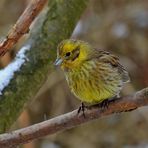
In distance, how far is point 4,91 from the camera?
2.80m

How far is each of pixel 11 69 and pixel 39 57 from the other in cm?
19

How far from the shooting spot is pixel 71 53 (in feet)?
8.22

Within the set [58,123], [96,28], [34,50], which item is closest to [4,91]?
[34,50]

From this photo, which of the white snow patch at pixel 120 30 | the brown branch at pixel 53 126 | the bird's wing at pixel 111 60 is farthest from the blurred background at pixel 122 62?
the brown branch at pixel 53 126

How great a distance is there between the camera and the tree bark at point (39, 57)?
111 inches

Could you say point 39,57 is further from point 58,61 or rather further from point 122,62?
point 122,62

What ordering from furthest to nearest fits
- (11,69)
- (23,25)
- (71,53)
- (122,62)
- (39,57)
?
(122,62)
(39,57)
(11,69)
(71,53)
(23,25)

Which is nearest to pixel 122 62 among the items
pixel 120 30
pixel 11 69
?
pixel 120 30

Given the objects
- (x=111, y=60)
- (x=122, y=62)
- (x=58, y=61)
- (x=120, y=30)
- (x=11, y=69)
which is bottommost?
(x=122, y=62)

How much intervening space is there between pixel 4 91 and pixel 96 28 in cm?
227

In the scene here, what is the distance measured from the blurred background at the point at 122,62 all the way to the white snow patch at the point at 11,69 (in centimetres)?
178

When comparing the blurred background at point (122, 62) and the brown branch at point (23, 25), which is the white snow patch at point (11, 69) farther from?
→ the blurred background at point (122, 62)

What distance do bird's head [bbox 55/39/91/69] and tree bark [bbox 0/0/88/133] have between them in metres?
0.42

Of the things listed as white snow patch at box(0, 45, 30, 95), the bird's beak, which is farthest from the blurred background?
the bird's beak
